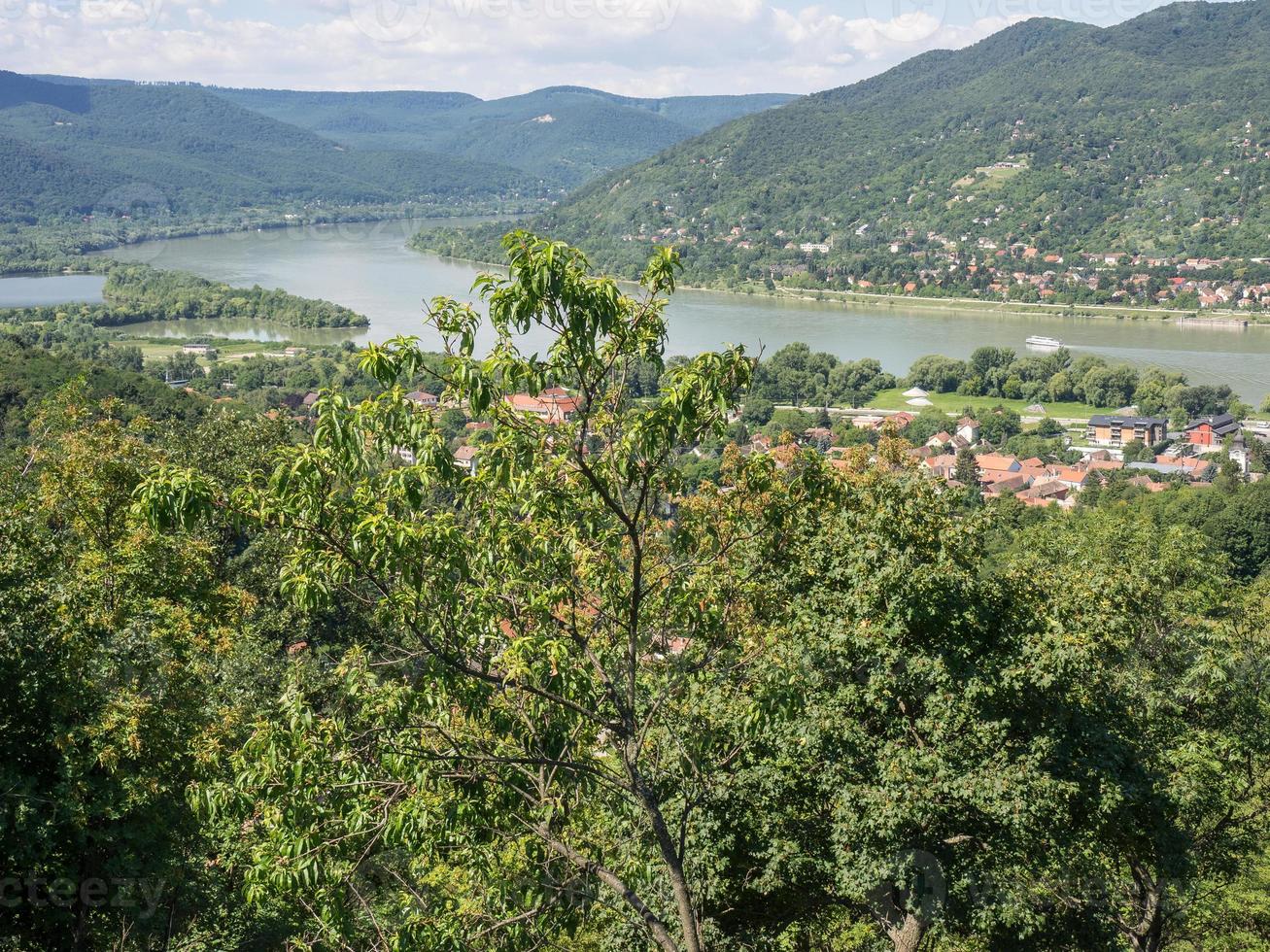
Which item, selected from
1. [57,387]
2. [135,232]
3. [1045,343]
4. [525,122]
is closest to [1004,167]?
[1045,343]

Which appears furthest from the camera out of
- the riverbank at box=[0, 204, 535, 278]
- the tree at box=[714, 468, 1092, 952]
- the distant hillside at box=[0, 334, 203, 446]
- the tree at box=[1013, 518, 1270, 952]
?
the riverbank at box=[0, 204, 535, 278]

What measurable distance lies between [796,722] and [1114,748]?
4.08 feet

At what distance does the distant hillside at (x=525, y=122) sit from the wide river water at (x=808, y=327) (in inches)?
2594

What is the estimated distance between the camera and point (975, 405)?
2997 centimetres

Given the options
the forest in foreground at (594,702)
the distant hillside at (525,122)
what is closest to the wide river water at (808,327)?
the forest in foreground at (594,702)

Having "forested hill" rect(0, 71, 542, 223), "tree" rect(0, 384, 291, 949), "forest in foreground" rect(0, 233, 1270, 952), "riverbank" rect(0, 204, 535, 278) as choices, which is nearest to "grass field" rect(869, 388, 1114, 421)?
"forest in foreground" rect(0, 233, 1270, 952)

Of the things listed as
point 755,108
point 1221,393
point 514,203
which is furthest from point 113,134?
point 1221,393

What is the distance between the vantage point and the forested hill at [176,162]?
277 feet

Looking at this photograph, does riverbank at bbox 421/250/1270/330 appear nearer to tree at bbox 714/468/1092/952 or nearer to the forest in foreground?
the forest in foreground

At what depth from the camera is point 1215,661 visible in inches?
206

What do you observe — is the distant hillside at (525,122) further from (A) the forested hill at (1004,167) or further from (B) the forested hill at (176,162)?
(A) the forested hill at (1004,167)

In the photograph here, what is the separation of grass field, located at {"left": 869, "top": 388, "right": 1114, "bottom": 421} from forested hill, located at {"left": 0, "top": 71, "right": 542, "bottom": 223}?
68.9 meters

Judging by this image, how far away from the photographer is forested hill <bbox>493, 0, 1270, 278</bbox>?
59.5 m

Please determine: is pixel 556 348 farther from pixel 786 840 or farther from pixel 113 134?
pixel 113 134
